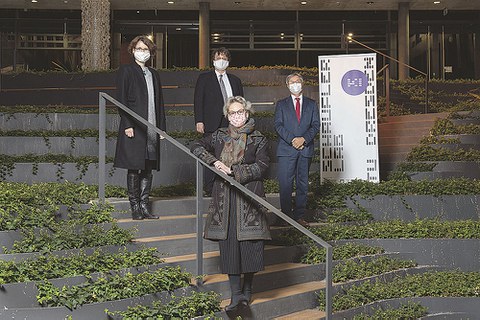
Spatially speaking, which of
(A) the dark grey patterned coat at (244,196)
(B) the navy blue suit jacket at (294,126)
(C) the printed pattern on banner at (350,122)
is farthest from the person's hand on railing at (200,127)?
(C) the printed pattern on banner at (350,122)

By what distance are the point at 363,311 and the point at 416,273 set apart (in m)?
1.67

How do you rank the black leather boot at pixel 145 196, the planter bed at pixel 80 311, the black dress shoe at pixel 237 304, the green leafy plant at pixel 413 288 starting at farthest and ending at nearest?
the black leather boot at pixel 145 196
the green leafy plant at pixel 413 288
the black dress shoe at pixel 237 304
the planter bed at pixel 80 311

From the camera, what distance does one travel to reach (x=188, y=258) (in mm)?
7523

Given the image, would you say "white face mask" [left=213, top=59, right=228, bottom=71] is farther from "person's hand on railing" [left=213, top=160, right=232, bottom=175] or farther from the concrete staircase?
"person's hand on railing" [left=213, top=160, right=232, bottom=175]

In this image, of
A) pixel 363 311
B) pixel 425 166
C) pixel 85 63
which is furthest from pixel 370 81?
pixel 85 63

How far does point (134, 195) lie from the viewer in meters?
8.17

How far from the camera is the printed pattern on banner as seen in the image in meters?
11.1

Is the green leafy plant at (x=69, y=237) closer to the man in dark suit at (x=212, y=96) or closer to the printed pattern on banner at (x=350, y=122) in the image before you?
the man in dark suit at (x=212, y=96)

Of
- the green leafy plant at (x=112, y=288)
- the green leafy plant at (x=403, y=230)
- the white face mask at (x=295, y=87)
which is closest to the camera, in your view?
the green leafy plant at (x=112, y=288)

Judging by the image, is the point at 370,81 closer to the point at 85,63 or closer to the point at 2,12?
the point at 85,63

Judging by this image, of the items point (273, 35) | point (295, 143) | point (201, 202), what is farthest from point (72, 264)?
point (273, 35)

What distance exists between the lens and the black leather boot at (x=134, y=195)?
320 inches

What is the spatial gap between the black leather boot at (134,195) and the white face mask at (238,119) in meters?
1.70

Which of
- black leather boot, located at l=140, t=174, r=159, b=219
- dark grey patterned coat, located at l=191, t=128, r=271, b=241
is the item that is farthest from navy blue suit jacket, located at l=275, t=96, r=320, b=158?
dark grey patterned coat, located at l=191, t=128, r=271, b=241
